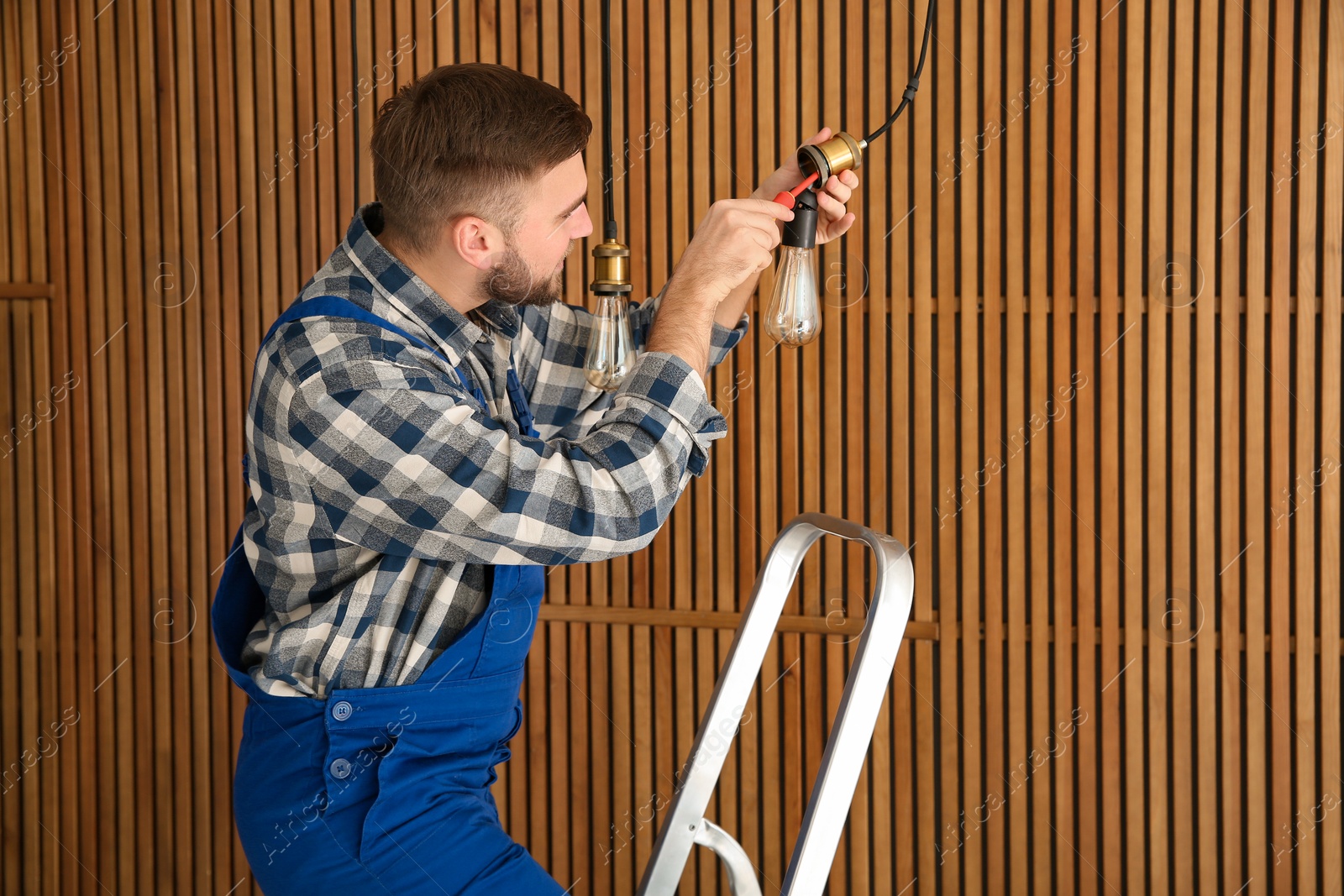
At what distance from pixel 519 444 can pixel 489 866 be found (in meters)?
0.53

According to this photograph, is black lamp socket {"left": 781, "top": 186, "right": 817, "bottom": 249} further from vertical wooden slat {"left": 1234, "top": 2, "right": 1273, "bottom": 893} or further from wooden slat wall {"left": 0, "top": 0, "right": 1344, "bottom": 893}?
vertical wooden slat {"left": 1234, "top": 2, "right": 1273, "bottom": 893}

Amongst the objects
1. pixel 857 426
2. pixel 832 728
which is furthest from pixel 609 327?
pixel 857 426

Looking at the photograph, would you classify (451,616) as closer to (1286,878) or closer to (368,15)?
(368,15)

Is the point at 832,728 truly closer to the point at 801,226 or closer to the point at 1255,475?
the point at 801,226

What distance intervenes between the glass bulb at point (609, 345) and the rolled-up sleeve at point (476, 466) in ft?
0.41

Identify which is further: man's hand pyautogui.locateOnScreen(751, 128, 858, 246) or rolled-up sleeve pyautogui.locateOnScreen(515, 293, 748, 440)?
rolled-up sleeve pyautogui.locateOnScreen(515, 293, 748, 440)

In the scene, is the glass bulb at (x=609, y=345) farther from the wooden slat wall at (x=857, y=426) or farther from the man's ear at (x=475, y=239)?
the wooden slat wall at (x=857, y=426)

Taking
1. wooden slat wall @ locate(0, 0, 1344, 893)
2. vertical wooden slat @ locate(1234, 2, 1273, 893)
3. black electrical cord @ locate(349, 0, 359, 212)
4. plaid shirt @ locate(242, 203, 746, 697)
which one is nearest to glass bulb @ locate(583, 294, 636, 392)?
plaid shirt @ locate(242, 203, 746, 697)

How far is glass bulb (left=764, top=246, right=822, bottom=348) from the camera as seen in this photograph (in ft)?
4.27

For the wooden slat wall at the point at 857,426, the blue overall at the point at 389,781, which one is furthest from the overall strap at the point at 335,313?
the wooden slat wall at the point at 857,426

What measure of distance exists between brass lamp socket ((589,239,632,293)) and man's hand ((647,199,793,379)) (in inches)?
2.7

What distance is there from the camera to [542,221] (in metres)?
1.38

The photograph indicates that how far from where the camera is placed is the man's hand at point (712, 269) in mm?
1271

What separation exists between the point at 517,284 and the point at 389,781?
63 cm
